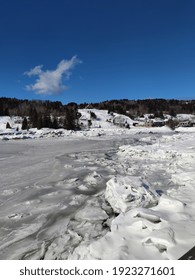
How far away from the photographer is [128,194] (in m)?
6.83

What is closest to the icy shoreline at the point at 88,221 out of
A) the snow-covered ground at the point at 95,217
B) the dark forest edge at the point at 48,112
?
the snow-covered ground at the point at 95,217

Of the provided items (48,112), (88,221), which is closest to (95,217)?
(88,221)

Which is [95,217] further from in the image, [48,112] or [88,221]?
[48,112]

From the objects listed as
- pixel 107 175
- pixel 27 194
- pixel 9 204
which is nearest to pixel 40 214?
pixel 9 204

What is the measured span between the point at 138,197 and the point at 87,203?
155 cm

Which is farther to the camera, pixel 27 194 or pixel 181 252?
pixel 27 194

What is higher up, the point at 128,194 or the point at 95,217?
the point at 128,194

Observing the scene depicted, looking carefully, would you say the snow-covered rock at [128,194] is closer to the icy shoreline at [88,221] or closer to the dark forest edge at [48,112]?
the icy shoreline at [88,221]

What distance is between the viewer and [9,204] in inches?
296

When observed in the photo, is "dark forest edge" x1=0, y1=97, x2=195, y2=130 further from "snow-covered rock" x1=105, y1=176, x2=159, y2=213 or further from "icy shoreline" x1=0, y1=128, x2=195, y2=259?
"snow-covered rock" x1=105, y1=176, x2=159, y2=213

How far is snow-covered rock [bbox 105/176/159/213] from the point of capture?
6693 millimetres

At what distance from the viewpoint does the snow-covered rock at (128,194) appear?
22.0ft
